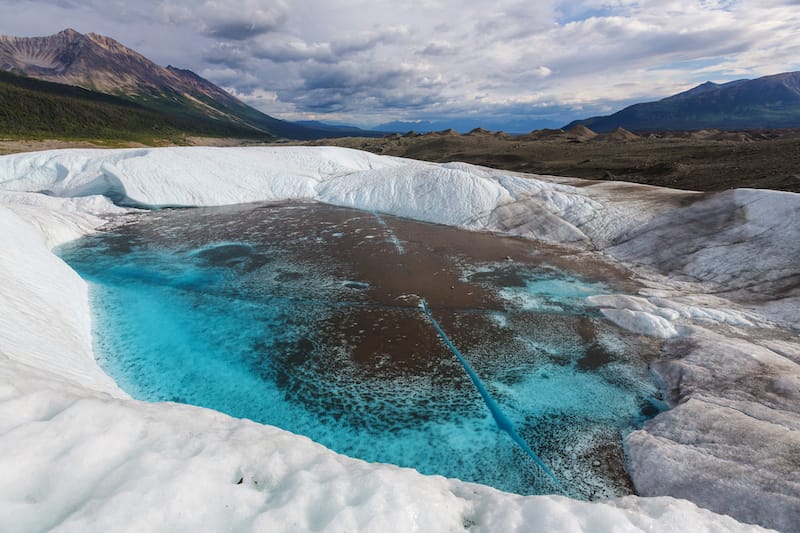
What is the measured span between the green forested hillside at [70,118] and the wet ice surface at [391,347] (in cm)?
7732

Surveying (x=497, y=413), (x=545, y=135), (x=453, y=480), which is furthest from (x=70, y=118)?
(x=453, y=480)

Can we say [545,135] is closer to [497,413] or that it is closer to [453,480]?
[497,413]

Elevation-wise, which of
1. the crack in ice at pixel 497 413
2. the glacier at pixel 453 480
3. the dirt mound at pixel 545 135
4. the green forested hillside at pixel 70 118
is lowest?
the crack in ice at pixel 497 413

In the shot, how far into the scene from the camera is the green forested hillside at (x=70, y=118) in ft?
232

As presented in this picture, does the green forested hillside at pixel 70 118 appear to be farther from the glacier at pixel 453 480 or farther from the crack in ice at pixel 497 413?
the crack in ice at pixel 497 413

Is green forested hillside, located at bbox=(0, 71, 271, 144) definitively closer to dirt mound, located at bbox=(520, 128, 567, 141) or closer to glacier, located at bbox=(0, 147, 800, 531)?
glacier, located at bbox=(0, 147, 800, 531)

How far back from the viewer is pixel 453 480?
4043mm

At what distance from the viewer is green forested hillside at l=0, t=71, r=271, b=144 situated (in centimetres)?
7062

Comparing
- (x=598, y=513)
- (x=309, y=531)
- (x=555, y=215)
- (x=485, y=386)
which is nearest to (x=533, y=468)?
(x=485, y=386)

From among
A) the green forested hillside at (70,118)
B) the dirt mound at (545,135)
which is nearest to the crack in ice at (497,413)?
the dirt mound at (545,135)

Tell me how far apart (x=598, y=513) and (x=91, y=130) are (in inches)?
4037

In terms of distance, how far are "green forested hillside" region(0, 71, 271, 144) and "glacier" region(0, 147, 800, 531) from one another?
75267 mm

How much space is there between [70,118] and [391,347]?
10071 centimetres

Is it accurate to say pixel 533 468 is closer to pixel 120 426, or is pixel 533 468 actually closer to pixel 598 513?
pixel 598 513
